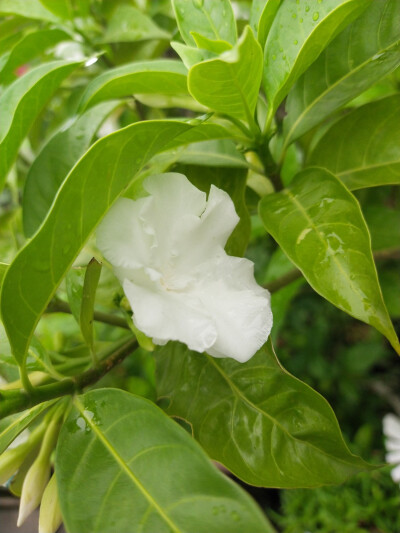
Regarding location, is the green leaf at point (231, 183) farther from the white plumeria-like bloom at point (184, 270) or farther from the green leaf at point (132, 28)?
the green leaf at point (132, 28)

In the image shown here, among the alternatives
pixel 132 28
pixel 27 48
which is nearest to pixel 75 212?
pixel 27 48

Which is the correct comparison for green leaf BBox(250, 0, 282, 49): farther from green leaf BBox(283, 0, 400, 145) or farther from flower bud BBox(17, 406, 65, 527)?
flower bud BBox(17, 406, 65, 527)

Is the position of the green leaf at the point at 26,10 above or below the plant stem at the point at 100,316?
above

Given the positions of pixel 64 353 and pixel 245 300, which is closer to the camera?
pixel 245 300

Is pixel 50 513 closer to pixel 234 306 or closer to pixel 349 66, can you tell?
pixel 234 306

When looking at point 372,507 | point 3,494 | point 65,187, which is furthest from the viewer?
point 372,507

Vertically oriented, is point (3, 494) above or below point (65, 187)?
below

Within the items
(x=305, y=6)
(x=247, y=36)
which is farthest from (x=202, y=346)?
(x=305, y=6)

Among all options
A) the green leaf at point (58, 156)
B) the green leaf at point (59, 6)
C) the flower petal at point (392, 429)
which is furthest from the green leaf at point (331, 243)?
the flower petal at point (392, 429)

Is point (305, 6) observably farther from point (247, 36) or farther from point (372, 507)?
point (372, 507)
